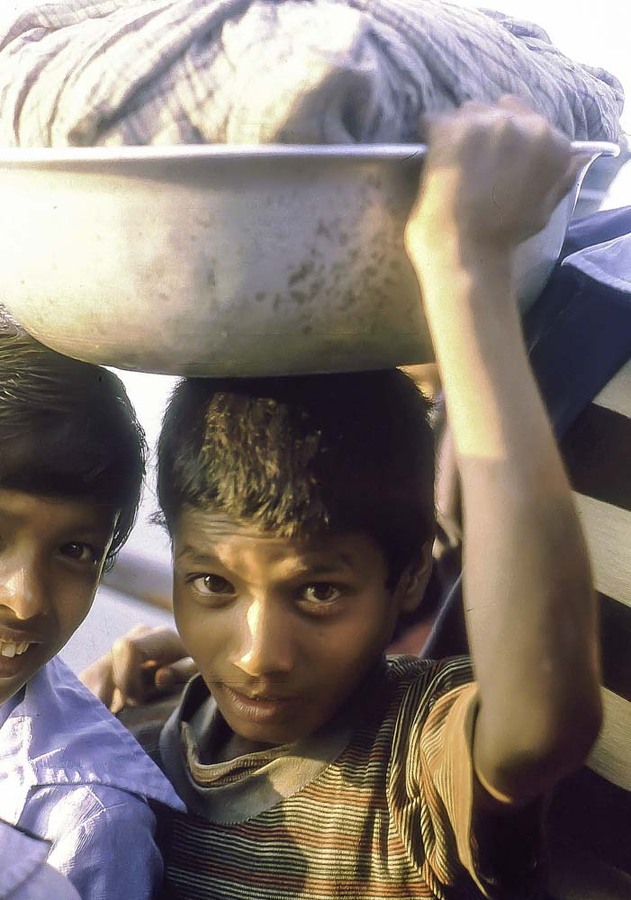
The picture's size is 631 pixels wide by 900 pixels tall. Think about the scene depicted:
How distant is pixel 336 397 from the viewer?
72 centimetres

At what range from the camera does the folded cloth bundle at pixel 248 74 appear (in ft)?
1.57

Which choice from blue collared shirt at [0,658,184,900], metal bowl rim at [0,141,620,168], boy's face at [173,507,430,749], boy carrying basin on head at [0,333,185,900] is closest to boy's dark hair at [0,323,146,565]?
boy carrying basin on head at [0,333,185,900]

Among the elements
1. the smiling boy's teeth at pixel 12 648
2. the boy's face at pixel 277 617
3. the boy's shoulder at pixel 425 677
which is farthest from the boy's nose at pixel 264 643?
the smiling boy's teeth at pixel 12 648

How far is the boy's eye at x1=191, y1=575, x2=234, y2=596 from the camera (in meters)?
0.73

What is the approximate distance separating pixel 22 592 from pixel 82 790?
0.63ft

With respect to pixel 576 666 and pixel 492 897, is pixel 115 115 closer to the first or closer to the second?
pixel 576 666

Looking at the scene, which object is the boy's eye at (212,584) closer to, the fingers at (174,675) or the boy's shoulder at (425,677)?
the boy's shoulder at (425,677)

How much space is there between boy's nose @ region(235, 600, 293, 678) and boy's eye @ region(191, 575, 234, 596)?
0.13 ft

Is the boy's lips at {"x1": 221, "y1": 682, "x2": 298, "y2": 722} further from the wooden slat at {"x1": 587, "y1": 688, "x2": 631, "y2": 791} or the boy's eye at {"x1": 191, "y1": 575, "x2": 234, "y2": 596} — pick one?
the wooden slat at {"x1": 587, "y1": 688, "x2": 631, "y2": 791}

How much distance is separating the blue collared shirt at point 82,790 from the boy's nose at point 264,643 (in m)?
0.19

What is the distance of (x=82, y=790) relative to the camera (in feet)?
2.64

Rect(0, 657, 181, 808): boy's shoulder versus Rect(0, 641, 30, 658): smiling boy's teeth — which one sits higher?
Rect(0, 641, 30, 658): smiling boy's teeth

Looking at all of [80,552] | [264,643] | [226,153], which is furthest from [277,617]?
[226,153]

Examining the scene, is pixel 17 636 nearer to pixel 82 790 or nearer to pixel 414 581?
pixel 82 790
